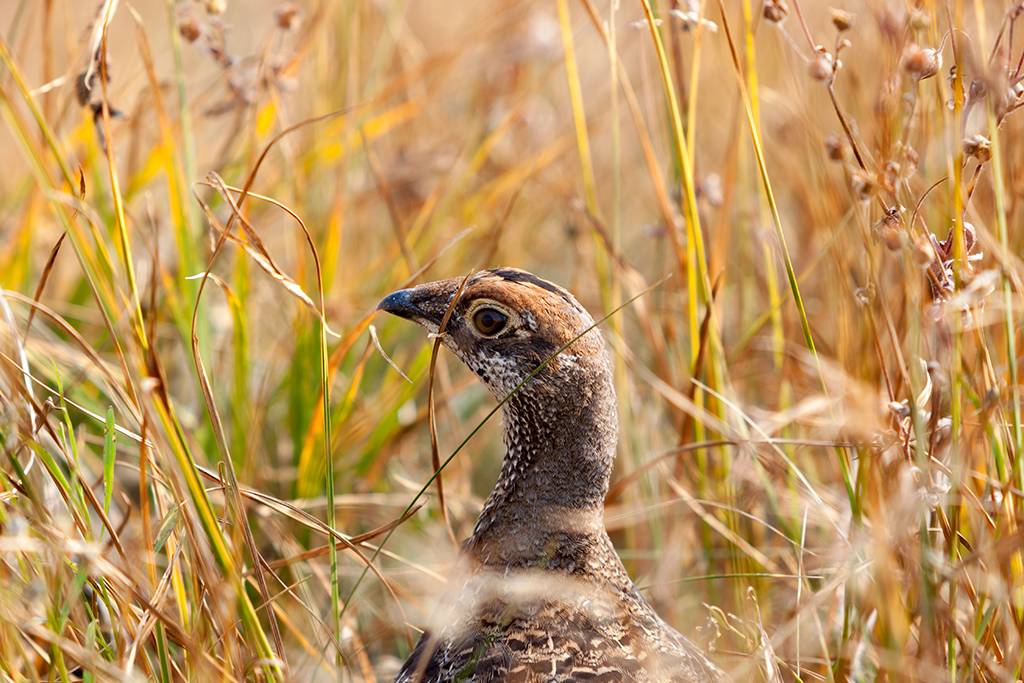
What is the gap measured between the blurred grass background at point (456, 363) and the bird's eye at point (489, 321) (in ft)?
1.07

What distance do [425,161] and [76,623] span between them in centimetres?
272

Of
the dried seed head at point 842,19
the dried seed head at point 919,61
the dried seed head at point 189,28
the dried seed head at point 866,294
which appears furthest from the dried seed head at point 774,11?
the dried seed head at point 189,28

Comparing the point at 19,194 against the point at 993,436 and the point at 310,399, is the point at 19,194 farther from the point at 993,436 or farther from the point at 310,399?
the point at 993,436

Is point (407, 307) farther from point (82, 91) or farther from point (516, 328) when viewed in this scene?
point (82, 91)

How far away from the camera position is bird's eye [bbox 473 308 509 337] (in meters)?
2.05

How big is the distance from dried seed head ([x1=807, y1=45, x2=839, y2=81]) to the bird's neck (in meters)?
0.82

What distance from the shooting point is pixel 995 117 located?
5.23 feet

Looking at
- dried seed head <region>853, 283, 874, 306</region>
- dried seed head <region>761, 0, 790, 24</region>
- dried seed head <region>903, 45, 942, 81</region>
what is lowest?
dried seed head <region>853, 283, 874, 306</region>

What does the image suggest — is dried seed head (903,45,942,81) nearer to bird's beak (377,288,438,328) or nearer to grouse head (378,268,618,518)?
grouse head (378,268,618,518)

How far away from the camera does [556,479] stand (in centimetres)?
204

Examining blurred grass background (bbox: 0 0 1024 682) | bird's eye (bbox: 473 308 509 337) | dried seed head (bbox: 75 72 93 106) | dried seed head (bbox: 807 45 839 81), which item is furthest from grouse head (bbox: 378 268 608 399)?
dried seed head (bbox: 75 72 93 106)

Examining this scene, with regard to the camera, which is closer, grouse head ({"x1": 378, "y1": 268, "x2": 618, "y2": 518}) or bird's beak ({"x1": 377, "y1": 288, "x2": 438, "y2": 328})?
grouse head ({"x1": 378, "y1": 268, "x2": 618, "y2": 518})

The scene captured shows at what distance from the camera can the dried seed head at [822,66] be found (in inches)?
64.2

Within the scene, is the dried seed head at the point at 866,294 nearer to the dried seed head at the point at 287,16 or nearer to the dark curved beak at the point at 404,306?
the dark curved beak at the point at 404,306
